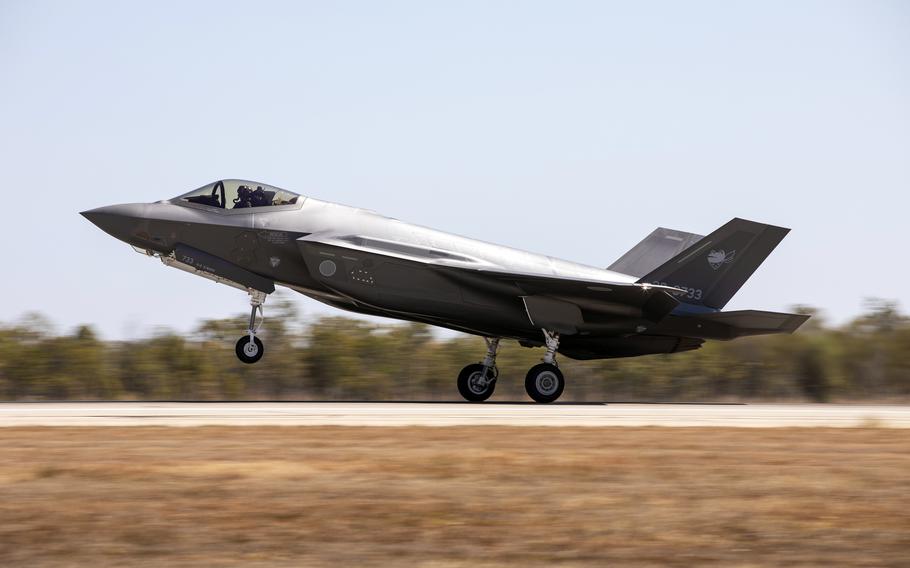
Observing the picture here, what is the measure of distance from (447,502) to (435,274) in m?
12.2

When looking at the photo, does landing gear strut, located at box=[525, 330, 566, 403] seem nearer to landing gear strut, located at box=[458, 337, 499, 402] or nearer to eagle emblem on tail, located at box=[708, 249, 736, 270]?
landing gear strut, located at box=[458, 337, 499, 402]

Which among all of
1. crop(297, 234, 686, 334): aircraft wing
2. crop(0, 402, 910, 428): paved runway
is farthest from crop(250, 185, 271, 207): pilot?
crop(0, 402, 910, 428): paved runway

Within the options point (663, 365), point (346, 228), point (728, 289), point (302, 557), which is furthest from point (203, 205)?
point (302, 557)

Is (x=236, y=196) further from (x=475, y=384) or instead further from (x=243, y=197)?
(x=475, y=384)

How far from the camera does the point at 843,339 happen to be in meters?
26.5

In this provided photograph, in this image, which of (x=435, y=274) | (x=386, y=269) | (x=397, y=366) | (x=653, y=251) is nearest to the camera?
(x=386, y=269)

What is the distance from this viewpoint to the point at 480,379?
21.1 metres

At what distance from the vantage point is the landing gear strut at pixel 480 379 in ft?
69.1

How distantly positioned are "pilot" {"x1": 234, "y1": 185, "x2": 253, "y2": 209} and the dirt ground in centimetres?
889

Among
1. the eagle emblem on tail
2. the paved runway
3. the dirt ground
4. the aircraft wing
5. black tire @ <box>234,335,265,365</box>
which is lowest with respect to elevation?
the dirt ground

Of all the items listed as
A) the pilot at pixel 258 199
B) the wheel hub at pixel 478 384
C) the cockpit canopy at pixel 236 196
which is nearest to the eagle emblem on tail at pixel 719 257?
the wheel hub at pixel 478 384

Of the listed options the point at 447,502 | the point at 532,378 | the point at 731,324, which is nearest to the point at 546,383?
the point at 532,378

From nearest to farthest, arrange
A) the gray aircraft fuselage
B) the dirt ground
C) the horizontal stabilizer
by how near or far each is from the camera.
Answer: the dirt ground, the gray aircraft fuselage, the horizontal stabilizer

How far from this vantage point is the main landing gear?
20.4 m
